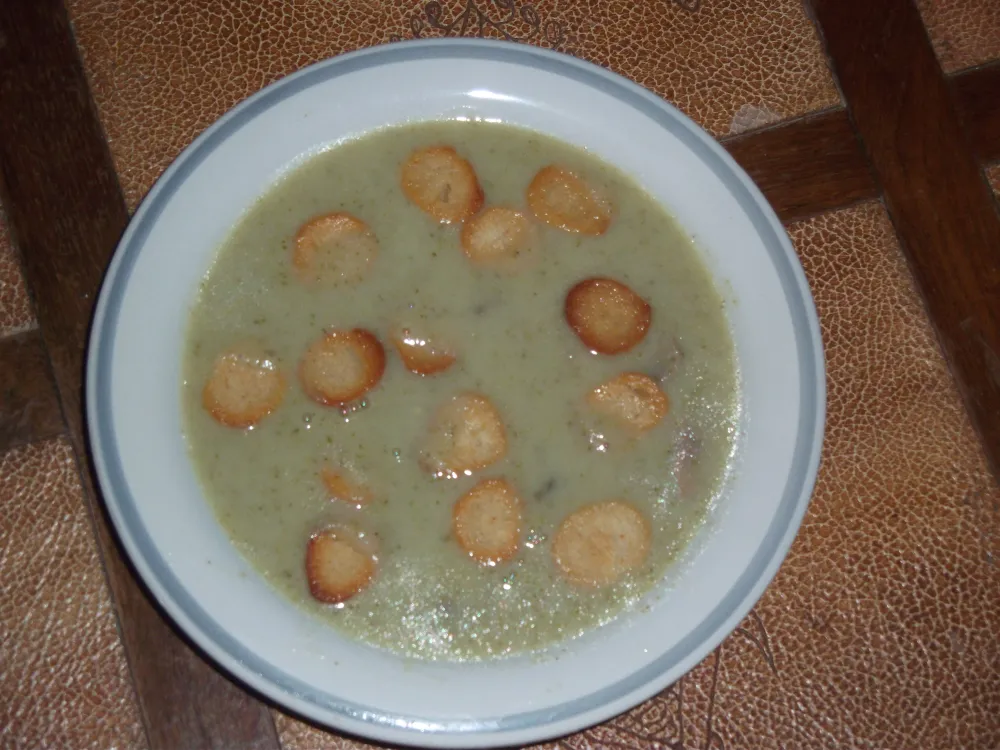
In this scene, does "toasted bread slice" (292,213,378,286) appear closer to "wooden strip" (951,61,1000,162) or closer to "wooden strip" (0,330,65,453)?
"wooden strip" (0,330,65,453)

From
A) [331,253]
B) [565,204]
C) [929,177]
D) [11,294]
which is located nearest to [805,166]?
[929,177]

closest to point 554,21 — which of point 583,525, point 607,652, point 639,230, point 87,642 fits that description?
point 639,230

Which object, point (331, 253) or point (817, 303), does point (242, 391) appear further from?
point (817, 303)

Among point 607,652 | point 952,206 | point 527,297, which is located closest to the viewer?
point 607,652

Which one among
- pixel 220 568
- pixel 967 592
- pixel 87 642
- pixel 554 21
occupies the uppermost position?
pixel 554 21

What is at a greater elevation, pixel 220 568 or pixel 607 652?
pixel 220 568

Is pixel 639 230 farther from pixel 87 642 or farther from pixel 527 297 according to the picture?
pixel 87 642

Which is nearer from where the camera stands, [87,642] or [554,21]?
[87,642]
